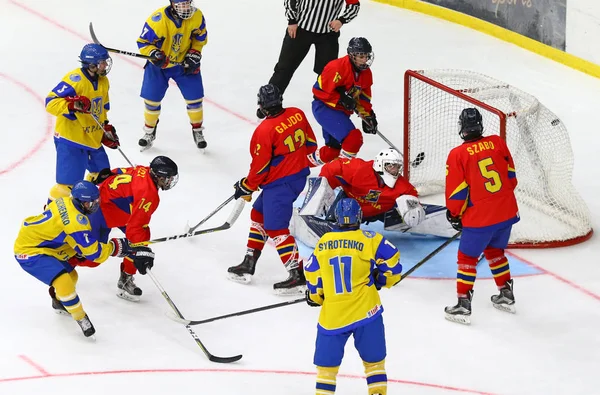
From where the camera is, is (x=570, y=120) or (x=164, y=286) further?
(x=570, y=120)

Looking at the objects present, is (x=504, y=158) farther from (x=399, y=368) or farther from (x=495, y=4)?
(x=495, y=4)

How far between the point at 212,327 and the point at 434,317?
1130 millimetres

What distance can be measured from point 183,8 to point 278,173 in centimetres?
176

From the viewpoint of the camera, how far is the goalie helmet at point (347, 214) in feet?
15.2

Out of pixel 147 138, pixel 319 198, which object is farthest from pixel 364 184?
pixel 147 138

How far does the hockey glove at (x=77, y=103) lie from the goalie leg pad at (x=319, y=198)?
4.38ft

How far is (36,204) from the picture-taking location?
22.9 feet

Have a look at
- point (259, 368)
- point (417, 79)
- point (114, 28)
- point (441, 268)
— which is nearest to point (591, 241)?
point (441, 268)

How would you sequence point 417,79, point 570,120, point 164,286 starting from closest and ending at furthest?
1. point 164,286
2. point 417,79
3. point 570,120

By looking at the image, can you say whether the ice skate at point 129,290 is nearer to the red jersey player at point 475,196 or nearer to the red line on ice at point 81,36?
the red jersey player at point 475,196

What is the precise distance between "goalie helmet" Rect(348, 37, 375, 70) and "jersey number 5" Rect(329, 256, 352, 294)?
2.41 m

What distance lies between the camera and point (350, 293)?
4.63 meters

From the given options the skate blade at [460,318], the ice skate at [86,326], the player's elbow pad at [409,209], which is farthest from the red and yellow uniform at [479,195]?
the ice skate at [86,326]

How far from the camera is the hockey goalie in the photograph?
6.26 metres
